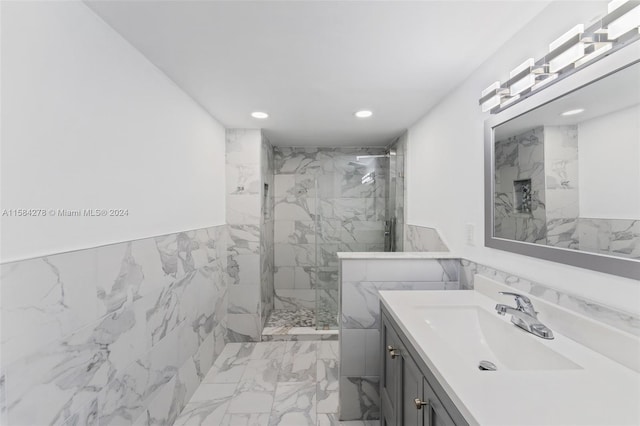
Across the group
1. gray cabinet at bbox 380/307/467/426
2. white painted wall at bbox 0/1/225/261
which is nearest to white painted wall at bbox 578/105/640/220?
gray cabinet at bbox 380/307/467/426

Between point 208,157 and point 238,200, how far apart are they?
0.60 m

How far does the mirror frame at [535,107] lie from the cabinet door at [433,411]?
697 millimetres

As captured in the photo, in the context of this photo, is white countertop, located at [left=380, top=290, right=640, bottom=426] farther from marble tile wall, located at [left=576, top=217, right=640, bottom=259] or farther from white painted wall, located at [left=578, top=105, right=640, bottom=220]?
white painted wall, located at [left=578, top=105, right=640, bottom=220]

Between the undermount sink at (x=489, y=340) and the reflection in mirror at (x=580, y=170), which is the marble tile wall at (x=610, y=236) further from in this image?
the undermount sink at (x=489, y=340)

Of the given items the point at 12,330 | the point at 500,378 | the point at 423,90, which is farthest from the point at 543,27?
the point at 12,330

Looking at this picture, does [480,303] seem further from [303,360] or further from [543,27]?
[303,360]

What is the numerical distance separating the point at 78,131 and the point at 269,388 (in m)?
2.13

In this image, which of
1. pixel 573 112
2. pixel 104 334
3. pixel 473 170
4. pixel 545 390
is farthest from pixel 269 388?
pixel 573 112

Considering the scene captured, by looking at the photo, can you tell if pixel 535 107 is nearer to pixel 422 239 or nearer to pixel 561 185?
pixel 561 185

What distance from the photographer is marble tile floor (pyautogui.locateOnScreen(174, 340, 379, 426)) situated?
1.94 m

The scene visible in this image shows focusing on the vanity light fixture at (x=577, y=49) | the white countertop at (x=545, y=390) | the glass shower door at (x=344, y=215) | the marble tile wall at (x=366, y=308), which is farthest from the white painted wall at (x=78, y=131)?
the vanity light fixture at (x=577, y=49)

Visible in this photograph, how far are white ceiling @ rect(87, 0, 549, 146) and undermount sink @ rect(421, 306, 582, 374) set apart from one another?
1310mm

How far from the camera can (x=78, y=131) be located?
45.2 inches

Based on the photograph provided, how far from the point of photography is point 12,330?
0.90 meters
